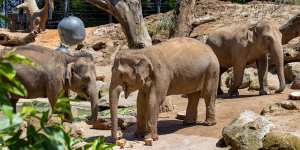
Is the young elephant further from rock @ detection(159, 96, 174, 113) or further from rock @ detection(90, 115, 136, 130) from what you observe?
rock @ detection(159, 96, 174, 113)

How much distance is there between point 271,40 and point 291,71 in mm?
1776

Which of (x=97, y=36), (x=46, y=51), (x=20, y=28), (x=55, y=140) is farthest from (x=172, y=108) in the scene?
(x=20, y=28)

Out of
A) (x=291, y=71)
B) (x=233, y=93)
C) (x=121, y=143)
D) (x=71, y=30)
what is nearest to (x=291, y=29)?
(x=291, y=71)

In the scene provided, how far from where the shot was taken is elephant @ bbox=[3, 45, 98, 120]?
8.11m

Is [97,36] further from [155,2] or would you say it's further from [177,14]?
[177,14]

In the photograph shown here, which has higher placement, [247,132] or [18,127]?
[18,127]

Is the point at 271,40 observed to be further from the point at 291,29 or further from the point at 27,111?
the point at 27,111

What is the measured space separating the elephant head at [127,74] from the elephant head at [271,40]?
13.7 feet

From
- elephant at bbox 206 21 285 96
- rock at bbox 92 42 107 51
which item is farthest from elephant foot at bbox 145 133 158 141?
rock at bbox 92 42 107 51

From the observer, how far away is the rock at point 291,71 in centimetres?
1273

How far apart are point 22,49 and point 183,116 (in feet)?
8.71

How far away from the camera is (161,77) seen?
7840 mm

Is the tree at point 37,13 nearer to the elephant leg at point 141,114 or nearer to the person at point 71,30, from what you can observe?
the person at point 71,30

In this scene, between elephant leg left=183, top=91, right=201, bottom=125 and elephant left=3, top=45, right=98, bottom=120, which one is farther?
elephant leg left=183, top=91, right=201, bottom=125
